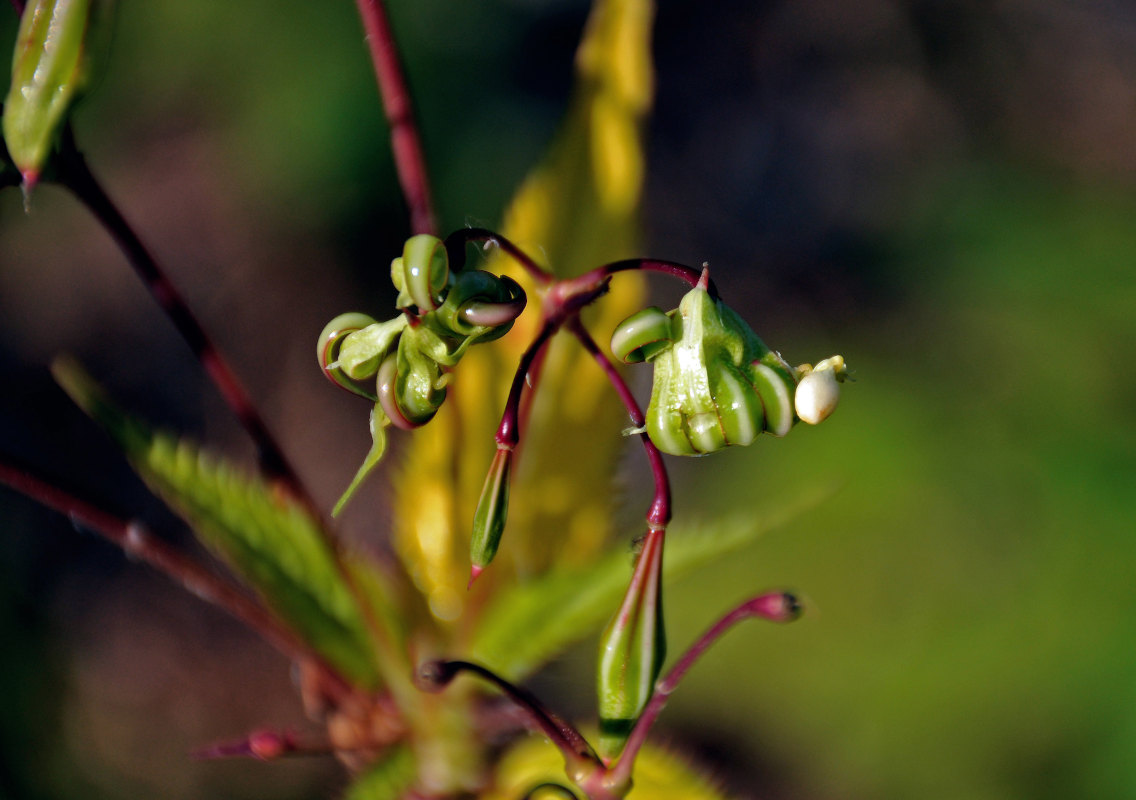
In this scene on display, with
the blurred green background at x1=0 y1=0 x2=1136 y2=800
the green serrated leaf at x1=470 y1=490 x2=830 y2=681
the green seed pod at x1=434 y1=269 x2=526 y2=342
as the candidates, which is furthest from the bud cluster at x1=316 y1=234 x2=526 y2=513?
the blurred green background at x1=0 y1=0 x2=1136 y2=800

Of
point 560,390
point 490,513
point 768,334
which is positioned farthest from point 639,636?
point 768,334

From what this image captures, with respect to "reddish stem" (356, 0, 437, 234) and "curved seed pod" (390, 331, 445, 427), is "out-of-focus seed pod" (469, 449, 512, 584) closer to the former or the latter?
"curved seed pod" (390, 331, 445, 427)

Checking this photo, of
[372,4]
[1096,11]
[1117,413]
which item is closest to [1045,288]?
[1117,413]

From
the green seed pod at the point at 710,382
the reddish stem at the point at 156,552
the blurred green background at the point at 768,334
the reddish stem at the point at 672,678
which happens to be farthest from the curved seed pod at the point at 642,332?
the blurred green background at the point at 768,334

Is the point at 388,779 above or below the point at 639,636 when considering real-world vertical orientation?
below

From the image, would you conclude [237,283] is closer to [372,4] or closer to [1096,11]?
[372,4]

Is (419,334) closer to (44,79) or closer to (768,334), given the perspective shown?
(44,79)
